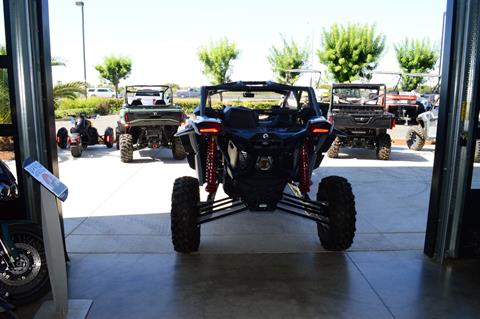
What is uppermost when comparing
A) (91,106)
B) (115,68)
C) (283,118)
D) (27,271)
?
(115,68)

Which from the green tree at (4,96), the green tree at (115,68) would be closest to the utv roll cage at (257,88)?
the green tree at (4,96)

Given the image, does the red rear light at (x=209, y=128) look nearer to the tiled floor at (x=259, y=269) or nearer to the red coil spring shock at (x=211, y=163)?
the red coil spring shock at (x=211, y=163)

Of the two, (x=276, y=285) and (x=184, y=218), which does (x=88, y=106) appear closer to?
(x=184, y=218)

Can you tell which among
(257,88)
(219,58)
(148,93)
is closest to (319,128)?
(257,88)

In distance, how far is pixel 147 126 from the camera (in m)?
10.1

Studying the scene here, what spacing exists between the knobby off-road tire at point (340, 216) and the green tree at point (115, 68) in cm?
3858

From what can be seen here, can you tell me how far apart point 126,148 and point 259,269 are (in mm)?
6320

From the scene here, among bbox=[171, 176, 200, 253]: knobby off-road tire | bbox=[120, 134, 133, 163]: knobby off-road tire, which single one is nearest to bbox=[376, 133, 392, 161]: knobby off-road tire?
bbox=[120, 134, 133, 163]: knobby off-road tire

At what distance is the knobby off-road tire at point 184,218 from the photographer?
167 inches

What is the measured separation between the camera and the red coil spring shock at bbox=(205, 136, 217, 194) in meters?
4.29

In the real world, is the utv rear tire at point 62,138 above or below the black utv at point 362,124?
below

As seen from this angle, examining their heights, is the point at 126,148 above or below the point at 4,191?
below

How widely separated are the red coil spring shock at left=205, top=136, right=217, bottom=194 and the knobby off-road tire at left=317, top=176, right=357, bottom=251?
1.14 m

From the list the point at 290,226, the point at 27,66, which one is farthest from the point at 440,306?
the point at 27,66
